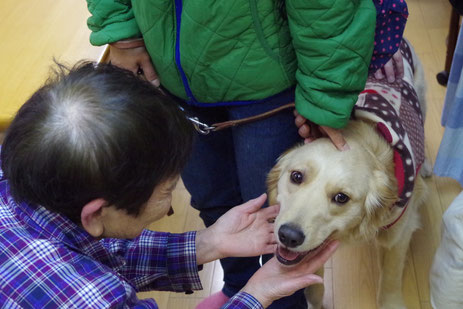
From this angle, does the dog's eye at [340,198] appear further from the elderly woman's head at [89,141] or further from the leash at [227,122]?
the elderly woman's head at [89,141]

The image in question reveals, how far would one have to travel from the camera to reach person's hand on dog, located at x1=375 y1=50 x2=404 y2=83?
1.54 m

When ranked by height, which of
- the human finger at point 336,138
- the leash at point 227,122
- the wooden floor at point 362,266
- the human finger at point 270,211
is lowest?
the wooden floor at point 362,266

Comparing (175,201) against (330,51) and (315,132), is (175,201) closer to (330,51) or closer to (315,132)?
(315,132)

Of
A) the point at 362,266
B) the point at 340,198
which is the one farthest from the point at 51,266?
the point at 362,266

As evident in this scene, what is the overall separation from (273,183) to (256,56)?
16.2 inches

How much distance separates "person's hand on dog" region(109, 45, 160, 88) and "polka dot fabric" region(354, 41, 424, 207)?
23.4 inches

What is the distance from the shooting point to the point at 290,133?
1260mm

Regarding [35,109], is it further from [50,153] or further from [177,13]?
[177,13]

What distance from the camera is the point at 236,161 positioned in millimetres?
1358

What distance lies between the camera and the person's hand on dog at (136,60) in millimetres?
1245

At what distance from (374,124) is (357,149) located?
0.46ft

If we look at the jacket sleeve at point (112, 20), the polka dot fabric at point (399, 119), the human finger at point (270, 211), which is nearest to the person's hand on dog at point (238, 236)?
the human finger at point (270, 211)

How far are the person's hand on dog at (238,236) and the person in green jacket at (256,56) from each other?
11 centimetres

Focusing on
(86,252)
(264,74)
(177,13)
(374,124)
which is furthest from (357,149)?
(86,252)
